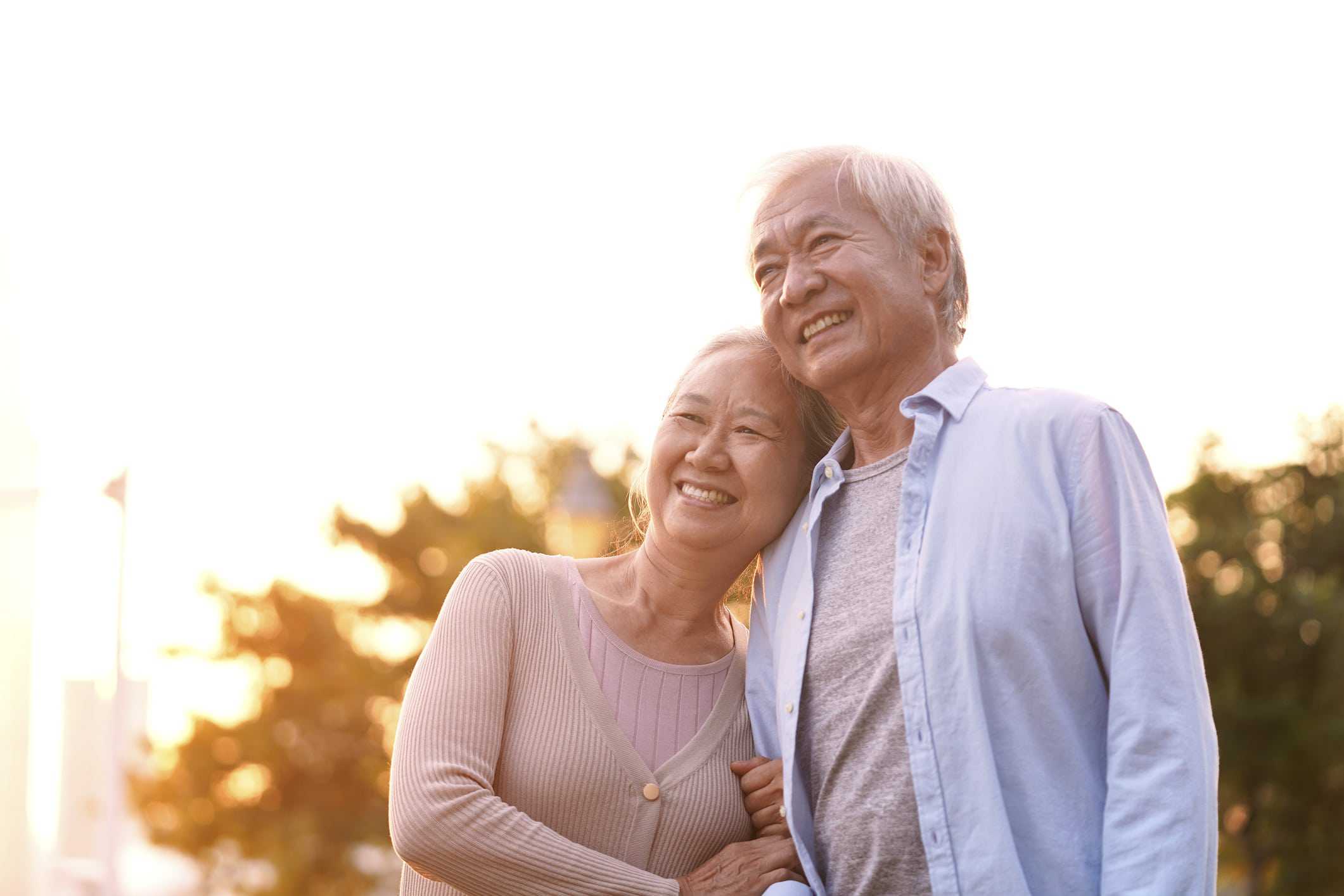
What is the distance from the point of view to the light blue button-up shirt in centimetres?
191

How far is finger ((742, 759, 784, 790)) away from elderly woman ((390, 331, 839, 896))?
0.09 feet

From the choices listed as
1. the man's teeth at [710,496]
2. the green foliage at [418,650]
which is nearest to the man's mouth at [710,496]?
the man's teeth at [710,496]

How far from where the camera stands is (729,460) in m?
2.65

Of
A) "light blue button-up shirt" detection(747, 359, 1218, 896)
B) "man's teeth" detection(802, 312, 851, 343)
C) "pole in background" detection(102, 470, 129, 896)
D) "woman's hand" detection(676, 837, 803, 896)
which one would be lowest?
"pole in background" detection(102, 470, 129, 896)

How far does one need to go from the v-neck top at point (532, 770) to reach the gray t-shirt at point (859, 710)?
0.97 ft

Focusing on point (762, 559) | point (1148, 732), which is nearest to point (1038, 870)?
point (1148, 732)

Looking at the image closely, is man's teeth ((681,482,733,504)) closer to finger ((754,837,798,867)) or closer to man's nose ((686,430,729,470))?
man's nose ((686,430,729,470))

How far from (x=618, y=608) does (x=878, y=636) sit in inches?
26.8

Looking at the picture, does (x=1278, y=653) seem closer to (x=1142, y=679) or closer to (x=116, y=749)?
(x=116, y=749)

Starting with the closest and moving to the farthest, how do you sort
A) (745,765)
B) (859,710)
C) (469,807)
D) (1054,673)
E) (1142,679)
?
(1142,679), (1054,673), (859,710), (469,807), (745,765)

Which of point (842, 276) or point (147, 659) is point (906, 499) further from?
point (147, 659)

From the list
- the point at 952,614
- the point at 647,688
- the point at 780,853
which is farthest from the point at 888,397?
the point at 780,853

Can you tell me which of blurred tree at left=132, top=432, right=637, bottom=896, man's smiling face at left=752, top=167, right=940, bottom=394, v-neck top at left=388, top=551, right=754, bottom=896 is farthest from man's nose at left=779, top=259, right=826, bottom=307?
blurred tree at left=132, top=432, right=637, bottom=896

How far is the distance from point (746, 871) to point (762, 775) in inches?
7.3
